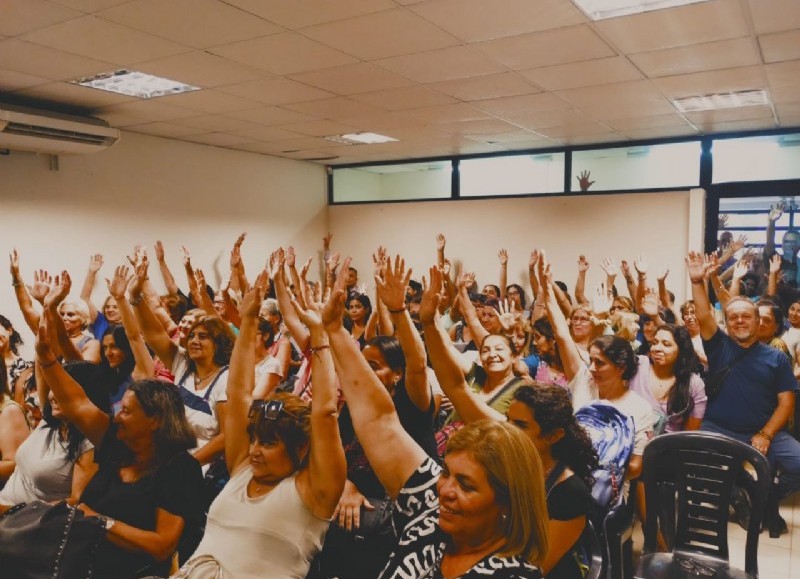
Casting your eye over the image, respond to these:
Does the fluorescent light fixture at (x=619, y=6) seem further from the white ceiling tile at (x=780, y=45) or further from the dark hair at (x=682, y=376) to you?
the dark hair at (x=682, y=376)

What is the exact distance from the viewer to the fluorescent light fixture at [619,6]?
291cm

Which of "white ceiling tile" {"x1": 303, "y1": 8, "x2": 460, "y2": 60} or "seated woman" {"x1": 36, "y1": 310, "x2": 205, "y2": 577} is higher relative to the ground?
"white ceiling tile" {"x1": 303, "y1": 8, "x2": 460, "y2": 60}

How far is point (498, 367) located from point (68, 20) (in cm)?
278

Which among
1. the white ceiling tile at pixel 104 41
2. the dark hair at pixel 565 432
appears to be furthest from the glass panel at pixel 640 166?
the dark hair at pixel 565 432

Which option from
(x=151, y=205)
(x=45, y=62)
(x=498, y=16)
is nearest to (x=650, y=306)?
(x=498, y=16)

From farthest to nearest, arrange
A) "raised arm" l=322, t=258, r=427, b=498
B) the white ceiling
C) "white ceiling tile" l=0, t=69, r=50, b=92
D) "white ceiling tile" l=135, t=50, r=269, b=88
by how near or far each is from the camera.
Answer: "white ceiling tile" l=0, t=69, r=50, b=92 < "white ceiling tile" l=135, t=50, r=269, b=88 < the white ceiling < "raised arm" l=322, t=258, r=427, b=498

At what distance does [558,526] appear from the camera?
1.73 metres

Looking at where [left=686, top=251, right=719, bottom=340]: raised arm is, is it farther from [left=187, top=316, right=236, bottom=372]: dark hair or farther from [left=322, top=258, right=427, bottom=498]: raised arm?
[left=187, top=316, right=236, bottom=372]: dark hair

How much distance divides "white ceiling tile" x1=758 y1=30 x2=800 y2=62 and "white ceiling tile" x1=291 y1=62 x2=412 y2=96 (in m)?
2.14

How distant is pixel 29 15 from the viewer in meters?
3.06

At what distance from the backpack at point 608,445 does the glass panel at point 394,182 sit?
583cm

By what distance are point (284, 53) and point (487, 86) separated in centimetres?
149

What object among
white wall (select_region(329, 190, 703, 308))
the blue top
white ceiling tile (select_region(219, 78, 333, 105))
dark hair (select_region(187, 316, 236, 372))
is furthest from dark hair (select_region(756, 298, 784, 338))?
dark hair (select_region(187, 316, 236, 372))

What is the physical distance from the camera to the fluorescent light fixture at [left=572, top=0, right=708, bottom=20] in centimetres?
291
